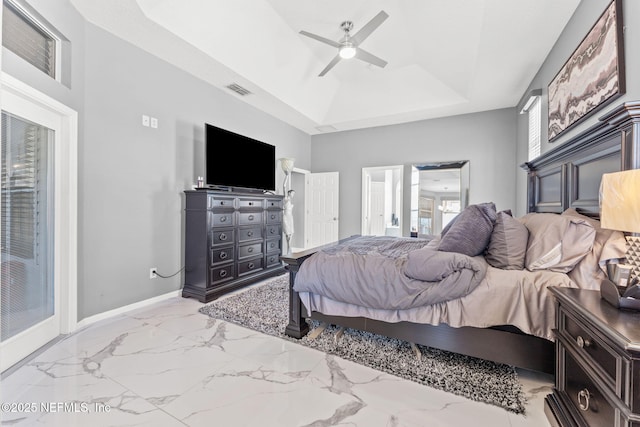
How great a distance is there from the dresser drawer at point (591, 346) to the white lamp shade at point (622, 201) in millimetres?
445

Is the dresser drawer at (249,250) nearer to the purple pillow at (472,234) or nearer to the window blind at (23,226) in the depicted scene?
the window blind at (23,226)

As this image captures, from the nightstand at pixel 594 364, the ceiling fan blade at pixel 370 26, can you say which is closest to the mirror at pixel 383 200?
the ceiling fan blade at pixel 370 26

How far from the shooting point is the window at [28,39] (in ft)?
6.24

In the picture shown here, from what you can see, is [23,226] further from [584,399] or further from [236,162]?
[584,399]

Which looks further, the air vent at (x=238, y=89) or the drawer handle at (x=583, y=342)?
the air vent at (x=238, y=89)

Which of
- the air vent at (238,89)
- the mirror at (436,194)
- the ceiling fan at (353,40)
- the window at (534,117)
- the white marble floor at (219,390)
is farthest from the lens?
the mirror at (436,194)

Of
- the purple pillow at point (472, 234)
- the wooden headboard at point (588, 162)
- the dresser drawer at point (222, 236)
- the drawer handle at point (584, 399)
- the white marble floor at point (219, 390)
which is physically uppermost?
the wooden headboard at point (588, 162)

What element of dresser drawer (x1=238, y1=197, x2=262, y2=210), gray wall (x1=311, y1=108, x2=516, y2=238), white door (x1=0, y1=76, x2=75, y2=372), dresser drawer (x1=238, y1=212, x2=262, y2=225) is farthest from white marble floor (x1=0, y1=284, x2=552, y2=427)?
gray wall (x1=311, y1=108, x2=516, y2=238)

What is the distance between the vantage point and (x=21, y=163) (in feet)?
6.51

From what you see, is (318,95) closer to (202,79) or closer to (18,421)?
(202,79)

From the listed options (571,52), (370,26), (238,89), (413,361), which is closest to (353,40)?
(370,26)

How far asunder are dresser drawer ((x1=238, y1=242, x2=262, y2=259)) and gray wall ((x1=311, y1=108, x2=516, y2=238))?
238 cm

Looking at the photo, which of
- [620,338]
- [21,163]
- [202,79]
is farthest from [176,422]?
[202,79]

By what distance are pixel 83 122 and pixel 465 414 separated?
3661mm
